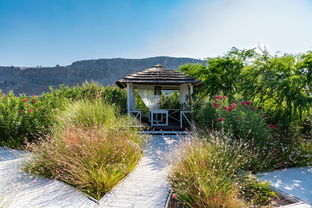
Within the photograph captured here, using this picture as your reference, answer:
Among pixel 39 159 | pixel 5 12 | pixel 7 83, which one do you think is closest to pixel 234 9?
pixel 39 159

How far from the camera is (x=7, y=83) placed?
110ft

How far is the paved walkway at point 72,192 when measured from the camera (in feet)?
8.13

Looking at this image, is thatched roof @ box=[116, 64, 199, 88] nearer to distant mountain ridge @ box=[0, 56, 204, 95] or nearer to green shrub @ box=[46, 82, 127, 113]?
green shrub @ box=[46, 82, 127, 113]

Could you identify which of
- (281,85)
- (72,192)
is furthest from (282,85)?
(72,192)

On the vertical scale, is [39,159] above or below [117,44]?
below

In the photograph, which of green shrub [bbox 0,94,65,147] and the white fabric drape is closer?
green shrub [bbox 0,94,65,147]

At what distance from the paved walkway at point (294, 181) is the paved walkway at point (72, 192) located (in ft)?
7.01

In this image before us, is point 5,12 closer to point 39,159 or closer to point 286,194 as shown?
point 39,159

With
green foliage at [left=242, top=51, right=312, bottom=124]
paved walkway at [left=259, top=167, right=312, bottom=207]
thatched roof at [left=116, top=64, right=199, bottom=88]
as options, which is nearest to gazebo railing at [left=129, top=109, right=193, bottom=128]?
thatched roof at [left=116, top=64, right=199, bottom=88]

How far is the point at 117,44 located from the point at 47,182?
12.2m

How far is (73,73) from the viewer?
3844 cm

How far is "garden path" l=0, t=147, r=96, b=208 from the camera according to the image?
8.12 ft

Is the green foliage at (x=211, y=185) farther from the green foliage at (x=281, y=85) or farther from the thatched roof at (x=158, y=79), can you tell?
the thatched roof at (x=158, y=79)

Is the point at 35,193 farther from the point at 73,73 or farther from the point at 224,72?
the point at 73,73
